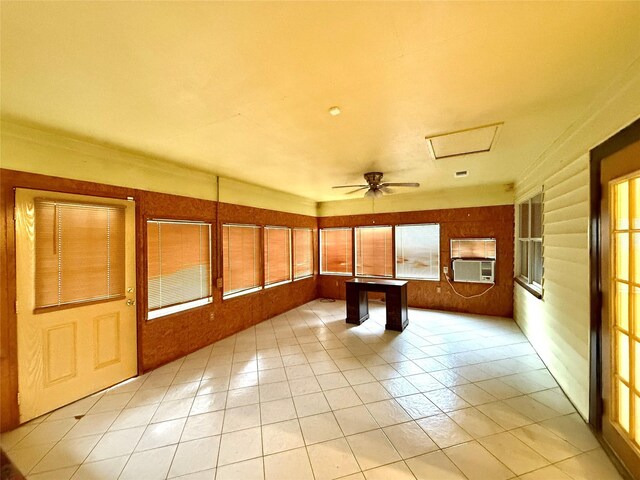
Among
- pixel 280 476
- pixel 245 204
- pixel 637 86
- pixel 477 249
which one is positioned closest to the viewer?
pixel 637 86

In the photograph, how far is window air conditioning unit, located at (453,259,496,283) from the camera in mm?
5176

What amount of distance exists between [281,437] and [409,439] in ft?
3.50

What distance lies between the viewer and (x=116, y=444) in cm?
205

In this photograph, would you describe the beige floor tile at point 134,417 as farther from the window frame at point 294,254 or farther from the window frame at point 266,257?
the window frame at point 294,254

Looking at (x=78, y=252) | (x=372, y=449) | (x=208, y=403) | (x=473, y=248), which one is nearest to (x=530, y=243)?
(x=473, y=248)

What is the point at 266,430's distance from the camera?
2.18 meters

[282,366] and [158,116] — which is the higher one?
[158,116]

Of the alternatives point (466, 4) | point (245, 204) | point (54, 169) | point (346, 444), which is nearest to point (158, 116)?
point (54, 169)

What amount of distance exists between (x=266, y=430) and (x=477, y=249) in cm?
523

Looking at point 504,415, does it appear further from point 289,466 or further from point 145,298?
point 145,298

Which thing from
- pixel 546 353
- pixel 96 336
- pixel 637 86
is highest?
pixel 637 86

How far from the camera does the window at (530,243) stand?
3795 millimetres

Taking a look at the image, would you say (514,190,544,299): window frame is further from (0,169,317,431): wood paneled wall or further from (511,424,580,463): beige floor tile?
(0,169,317,431): wood paneled wall

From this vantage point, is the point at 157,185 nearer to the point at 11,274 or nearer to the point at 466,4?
the point at 11,274
